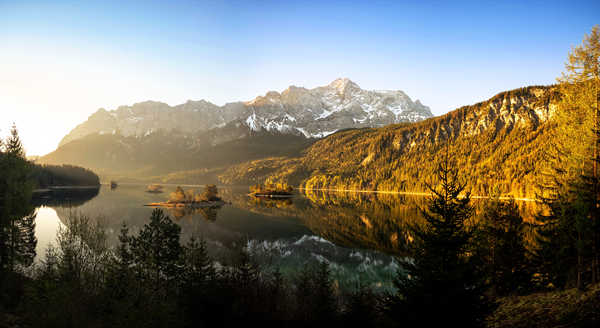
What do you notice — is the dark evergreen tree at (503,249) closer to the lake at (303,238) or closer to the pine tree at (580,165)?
the pine tree at (580,165)

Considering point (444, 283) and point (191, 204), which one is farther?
point (191, 204)

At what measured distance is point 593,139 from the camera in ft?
83.1

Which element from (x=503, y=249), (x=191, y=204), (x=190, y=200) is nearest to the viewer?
(x=503, y=249)

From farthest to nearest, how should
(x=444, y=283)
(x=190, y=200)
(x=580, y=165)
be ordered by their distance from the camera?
(x=190, y=200) → (x=580, y=165) → (x=444, y=283)

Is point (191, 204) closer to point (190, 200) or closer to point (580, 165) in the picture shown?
point (190, 200)

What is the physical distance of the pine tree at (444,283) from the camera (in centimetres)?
1505

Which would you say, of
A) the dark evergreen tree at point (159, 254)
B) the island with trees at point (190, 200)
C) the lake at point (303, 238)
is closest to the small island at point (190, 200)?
the island with trees at point (190, 200)

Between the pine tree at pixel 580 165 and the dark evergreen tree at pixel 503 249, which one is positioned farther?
the dark evergreen tree at pixel 503 249

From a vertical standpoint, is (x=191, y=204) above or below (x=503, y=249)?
below

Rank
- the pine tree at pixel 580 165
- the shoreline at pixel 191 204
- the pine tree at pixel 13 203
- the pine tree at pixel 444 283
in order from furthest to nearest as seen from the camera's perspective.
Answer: the shoreline at pixel 191 204, the pine tree at pixel 13 203, the pine tree at pixel 580 165, the pine tree at pixel 444 283

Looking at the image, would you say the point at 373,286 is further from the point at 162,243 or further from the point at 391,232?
the point at 391,232

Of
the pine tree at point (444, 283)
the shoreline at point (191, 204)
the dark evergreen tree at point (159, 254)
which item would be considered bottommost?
the shoreline at point (191, 204)

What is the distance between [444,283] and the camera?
49.9 feet

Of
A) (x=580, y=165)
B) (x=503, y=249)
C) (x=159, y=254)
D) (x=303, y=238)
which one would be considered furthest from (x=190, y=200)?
(x=580, y=165)
